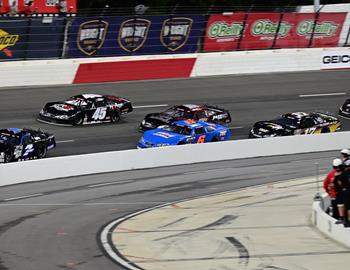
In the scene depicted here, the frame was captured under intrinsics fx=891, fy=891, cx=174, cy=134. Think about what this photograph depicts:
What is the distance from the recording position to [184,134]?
3231cm

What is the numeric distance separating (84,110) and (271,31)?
620 inches

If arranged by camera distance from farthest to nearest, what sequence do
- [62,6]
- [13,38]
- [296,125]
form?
[62,6] < [13,38] < [296,125]

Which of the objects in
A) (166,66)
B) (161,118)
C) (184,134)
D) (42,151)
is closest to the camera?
(42,151)

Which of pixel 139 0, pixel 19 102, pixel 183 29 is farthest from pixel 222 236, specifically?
pixel 139 0

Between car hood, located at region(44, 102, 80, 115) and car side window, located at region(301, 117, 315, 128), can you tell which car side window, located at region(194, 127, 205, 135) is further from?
car hood, located at region(44, 102, 80, 115)

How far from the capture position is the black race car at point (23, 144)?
93.4 ft

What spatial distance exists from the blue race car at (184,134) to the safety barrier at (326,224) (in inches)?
430

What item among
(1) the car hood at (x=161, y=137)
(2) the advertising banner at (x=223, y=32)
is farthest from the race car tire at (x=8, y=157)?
(2) the advertising banner at (x=223, y=32)

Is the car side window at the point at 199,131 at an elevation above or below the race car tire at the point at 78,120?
above

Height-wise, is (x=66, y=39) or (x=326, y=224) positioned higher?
(x=326, y=224)

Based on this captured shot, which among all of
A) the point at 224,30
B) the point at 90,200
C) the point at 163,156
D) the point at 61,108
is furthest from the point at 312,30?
the point at 90,200

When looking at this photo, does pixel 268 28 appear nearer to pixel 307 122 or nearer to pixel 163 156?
pixel 307 122

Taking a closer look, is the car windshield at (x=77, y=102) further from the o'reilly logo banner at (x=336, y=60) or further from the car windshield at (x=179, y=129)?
the o'reilly logo banner at (x=336, y=60)

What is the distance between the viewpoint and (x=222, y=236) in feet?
62.2
